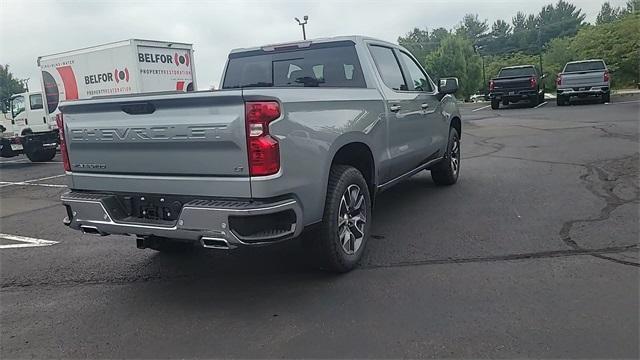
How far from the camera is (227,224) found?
131 inches

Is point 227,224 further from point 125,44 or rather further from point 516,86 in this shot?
point 516,86

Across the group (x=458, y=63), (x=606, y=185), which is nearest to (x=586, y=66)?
(x=606, y=185)

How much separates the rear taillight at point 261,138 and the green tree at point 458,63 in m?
46.5

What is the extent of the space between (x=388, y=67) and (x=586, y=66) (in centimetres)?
1989

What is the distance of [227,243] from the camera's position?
3369mm

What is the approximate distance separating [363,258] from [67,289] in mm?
2529

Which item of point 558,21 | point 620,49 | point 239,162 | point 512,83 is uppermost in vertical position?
point 558,21

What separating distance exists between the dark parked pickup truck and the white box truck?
527 inches

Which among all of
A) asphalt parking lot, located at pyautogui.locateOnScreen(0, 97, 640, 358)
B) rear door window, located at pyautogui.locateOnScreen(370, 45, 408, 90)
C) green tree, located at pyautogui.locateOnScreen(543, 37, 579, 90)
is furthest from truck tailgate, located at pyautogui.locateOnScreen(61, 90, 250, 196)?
green tree, located at pyautogui.locateOnScreen(543, 37, 579, 90)

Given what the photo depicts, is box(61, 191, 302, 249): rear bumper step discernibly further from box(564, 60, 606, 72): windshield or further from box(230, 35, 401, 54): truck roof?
box(564, 60, 606, 72): windshield

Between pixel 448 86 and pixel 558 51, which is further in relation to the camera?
pixel 558 51

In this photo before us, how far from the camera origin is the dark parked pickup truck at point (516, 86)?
22891 mm

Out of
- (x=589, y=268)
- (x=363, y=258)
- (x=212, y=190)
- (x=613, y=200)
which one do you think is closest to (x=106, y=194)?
(x=212, y=190)

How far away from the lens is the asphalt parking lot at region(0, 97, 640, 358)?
3.20m
